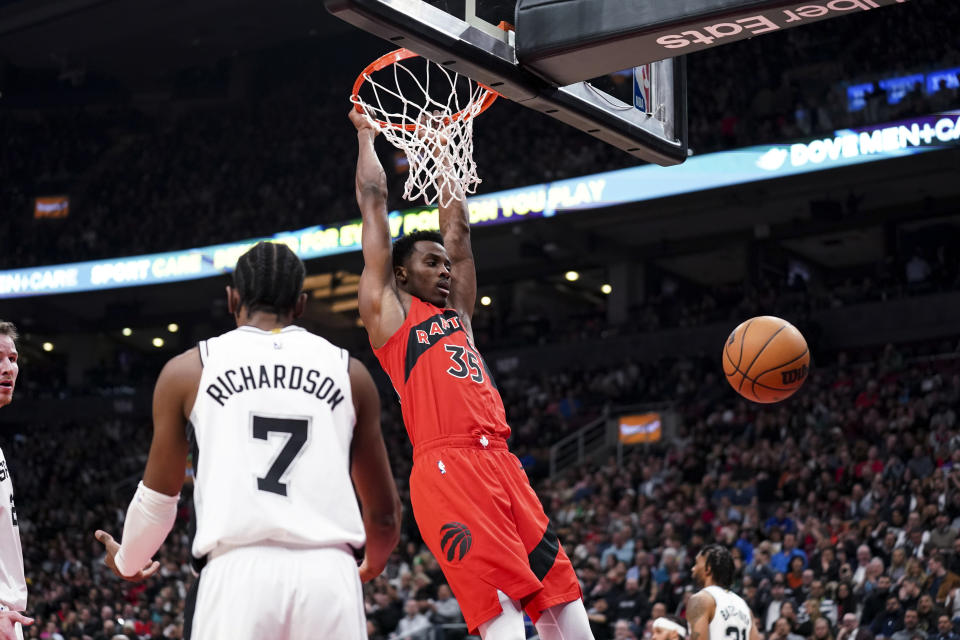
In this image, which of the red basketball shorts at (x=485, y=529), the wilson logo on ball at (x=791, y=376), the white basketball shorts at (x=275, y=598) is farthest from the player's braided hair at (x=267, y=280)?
the wilson logo on ball at (x=791, y=376)

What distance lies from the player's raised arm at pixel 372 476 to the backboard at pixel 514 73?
67.4 inches

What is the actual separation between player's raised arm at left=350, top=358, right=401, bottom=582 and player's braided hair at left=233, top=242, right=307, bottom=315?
0.82ft

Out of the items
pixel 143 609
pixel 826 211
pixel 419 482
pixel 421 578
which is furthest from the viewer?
pixel 826 211

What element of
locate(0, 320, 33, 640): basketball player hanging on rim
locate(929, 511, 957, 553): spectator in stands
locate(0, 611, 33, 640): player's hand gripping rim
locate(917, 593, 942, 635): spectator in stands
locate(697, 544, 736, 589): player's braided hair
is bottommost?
locate(917, 593, 942, 635): spectator in stands

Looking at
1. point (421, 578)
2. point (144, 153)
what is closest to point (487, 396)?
point (421, 578)

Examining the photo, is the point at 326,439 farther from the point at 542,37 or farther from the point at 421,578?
the point at 421,578

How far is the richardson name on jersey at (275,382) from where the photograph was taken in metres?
2.96

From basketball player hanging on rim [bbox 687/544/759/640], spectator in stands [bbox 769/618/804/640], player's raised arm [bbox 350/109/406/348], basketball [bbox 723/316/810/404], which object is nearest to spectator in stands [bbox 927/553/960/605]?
spectator in stands [bbox 769/618/804/640]

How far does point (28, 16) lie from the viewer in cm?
2753

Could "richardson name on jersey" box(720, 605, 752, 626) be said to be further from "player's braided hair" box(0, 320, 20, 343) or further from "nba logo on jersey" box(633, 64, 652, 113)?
"player's braided hair" box(0, 320, 20, 343)

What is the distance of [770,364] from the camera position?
7.45 m

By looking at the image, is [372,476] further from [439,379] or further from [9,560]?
[9,560]

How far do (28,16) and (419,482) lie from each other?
26193 mm

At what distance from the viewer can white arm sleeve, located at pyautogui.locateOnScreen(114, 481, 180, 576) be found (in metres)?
3.06
